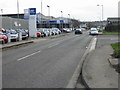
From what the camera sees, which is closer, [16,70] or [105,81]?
[105,81]

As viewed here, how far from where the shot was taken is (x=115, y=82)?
8125 mm

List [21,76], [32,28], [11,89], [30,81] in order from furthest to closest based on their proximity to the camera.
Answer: [32,28] → [21,76] → [30,81] → [11,89]

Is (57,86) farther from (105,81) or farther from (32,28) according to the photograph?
(32,28)

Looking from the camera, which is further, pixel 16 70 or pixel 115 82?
pixel 16 70

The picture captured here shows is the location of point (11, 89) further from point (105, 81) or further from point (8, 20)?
point (8, 20)

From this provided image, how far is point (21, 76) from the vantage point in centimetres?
959

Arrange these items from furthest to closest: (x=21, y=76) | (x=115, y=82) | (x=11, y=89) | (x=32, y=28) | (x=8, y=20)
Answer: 1. (x=8, y=20)
2. (x=32, y=28)
3. (x=21, y=76)
4. (x=115, y=82)
5. (x=11, y=89)

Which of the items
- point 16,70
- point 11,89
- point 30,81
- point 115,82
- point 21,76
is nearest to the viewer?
point 11,89

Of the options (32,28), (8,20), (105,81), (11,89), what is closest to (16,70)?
(11,89)

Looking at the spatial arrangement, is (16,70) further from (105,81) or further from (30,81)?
(105,81)

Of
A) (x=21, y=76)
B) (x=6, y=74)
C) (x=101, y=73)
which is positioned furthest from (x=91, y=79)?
(x=6, y=74)

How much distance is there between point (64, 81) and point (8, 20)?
7567 centimetres

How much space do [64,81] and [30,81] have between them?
3.84 feet

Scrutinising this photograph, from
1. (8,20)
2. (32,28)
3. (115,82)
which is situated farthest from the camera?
(8,20)
